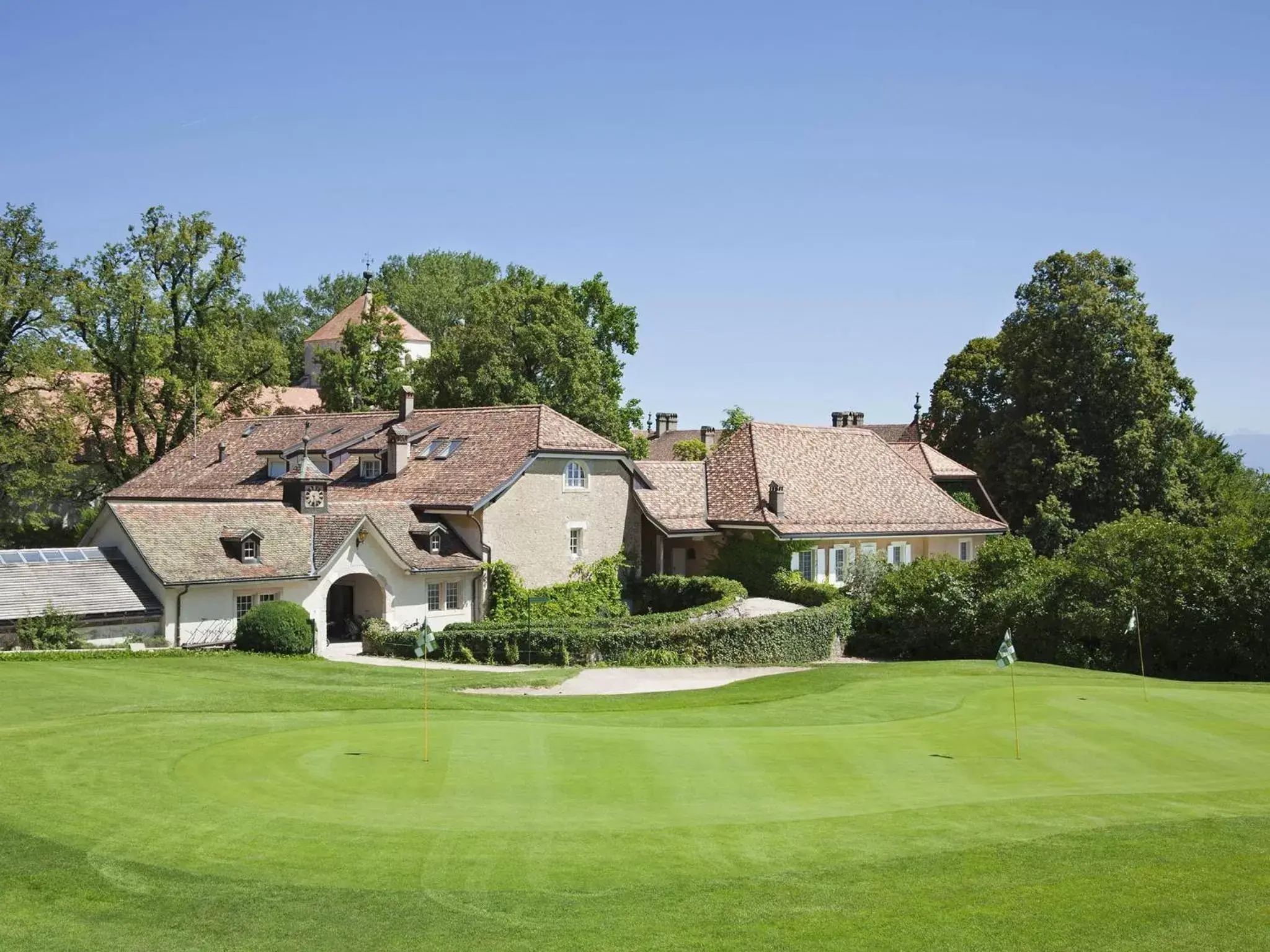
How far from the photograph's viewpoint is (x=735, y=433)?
1993 inches

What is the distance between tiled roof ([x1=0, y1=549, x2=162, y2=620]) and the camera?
31547 millimetres

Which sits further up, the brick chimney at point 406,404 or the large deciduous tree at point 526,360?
the large deciduous tree at point 526,360

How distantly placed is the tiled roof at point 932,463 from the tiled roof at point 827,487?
3.70 meters

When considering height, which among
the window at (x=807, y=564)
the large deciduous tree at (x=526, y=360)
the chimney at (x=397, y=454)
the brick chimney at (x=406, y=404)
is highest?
the large deciduous tree at (x=526, y=360)

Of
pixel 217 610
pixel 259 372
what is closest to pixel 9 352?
pixel 259 372

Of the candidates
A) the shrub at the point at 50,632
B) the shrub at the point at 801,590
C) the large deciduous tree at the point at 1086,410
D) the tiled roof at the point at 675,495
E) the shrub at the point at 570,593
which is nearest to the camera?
the shrub at the point at 50,632

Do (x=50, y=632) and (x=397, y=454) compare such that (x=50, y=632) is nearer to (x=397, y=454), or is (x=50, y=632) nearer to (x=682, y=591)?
(x=397, y=454)

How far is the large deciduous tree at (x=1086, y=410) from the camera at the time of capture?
5569cm

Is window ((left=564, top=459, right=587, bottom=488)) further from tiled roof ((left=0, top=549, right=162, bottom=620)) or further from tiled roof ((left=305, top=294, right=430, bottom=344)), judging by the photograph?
tiled roof ((left=305, top=294, right=430, bottom=344))

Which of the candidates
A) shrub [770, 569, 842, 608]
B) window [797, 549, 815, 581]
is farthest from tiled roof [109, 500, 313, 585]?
window [797, 549, 815, 581]

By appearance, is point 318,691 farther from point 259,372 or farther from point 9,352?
point 259,372

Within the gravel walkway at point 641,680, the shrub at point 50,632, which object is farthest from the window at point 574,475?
the shrub at point 50,632

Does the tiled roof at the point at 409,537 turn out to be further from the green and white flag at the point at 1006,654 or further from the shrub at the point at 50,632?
the green and white flag at the point at 1006,654

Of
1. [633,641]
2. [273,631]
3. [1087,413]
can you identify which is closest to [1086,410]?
[1087,413]
